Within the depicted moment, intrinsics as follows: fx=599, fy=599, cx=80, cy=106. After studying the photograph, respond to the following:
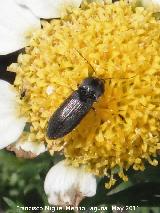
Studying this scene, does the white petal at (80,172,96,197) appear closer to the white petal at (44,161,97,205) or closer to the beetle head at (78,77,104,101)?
the white petal at (44,161,97,205)

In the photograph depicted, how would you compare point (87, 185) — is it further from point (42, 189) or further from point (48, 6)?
point (48, 6)

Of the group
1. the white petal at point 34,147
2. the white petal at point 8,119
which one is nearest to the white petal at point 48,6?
the white petal at point 8,119

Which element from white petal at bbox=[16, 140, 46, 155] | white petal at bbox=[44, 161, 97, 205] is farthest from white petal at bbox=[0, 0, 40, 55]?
white petal at bbox=[44, 161, 97, 205]

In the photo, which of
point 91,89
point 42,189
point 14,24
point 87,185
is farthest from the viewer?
point 42,189

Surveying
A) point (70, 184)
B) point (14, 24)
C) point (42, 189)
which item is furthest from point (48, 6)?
point (42, 189)

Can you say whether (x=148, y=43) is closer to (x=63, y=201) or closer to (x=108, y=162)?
(x=108, y=162)

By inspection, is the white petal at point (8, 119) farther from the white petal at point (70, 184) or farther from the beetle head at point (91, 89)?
the beetle head at point (91, 89)
